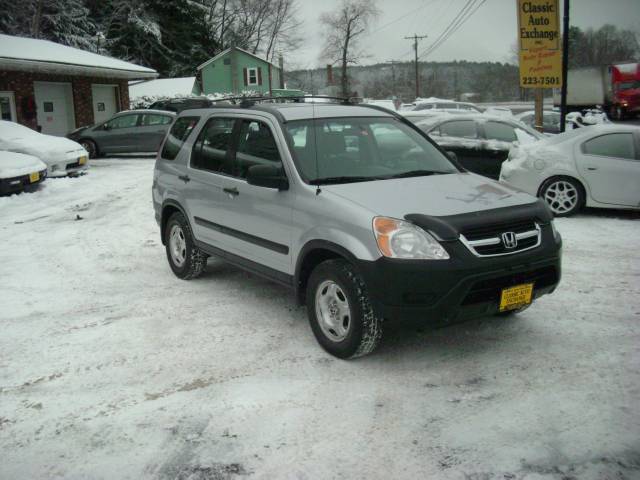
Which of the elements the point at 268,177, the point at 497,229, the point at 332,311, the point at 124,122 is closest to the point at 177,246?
the point at 268,177

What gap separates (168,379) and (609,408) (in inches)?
111

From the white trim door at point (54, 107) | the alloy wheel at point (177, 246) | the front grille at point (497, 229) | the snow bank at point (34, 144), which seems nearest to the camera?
the front grille at point (497, 229)

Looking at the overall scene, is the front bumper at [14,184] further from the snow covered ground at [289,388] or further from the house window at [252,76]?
the house window at [252,76]

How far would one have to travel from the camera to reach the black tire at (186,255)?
21.5 feet

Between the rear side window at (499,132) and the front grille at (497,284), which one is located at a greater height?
the rear side window at (499,132)

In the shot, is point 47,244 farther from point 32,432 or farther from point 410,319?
point 410,319

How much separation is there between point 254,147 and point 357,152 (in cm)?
92

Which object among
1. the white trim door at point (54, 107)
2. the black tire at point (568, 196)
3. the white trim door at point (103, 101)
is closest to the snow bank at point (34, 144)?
the white trim door at point (54, 107)

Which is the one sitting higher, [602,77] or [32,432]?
[602,77]

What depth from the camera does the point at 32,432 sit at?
368cm

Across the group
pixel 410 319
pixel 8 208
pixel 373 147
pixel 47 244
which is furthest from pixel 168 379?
pixel 8 208

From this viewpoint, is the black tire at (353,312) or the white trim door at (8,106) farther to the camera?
the white trim door at (8,106)

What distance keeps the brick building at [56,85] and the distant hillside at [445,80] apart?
176 ft

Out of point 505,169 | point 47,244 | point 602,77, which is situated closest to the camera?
point 47,244
